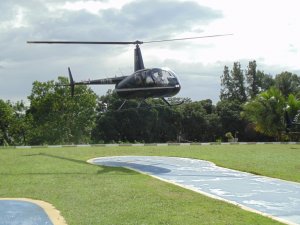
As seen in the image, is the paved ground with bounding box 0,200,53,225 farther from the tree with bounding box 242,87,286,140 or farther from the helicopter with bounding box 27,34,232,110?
the tree with bounding box 242,87,286,140

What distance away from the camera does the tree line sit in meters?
39.0

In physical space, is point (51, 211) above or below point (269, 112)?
below

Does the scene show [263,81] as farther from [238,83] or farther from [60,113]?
[60,113]

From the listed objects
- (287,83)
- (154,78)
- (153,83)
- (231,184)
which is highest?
(287,83)

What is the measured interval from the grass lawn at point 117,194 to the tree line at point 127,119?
2088 cm

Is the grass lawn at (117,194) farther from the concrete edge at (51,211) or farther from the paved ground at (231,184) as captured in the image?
the paved ground at (231,184)

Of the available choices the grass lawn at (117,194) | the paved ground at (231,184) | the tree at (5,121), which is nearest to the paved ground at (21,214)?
the grass lawn at (117,194)

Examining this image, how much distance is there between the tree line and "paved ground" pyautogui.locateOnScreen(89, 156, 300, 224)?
20.8 m

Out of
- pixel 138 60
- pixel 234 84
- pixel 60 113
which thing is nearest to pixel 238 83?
pixel 234 84

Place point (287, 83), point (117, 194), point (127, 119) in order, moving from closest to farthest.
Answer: point (117, 194), point (127, 119), point (287, 83)

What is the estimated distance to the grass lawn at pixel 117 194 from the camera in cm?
833

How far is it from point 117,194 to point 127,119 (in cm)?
3861

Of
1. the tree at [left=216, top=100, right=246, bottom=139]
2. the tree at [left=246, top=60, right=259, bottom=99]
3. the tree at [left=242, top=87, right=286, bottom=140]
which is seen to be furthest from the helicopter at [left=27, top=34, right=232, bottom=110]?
the tree at [left=246, top=60, right=259, bottom=99]

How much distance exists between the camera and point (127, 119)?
162ft
